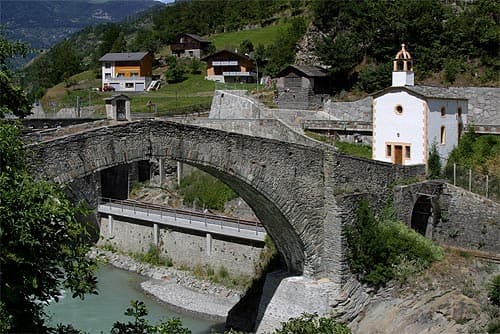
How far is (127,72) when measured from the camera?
6300 cm

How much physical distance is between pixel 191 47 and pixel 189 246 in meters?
43.5

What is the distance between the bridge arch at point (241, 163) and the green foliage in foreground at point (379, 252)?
94 cm

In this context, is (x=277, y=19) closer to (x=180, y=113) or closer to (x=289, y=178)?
(x=180, y=113)

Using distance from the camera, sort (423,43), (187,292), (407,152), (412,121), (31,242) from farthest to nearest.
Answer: (423,43) → (187,292) → (407,152) → (412,121) → (31,242)

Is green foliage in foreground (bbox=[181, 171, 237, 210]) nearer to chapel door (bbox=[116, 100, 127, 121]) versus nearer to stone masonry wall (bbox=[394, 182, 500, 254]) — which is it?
chapel door (bbox=[116, 100, 127, 121])

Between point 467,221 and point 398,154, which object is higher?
point 398,154

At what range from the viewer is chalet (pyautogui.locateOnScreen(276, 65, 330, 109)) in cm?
3722

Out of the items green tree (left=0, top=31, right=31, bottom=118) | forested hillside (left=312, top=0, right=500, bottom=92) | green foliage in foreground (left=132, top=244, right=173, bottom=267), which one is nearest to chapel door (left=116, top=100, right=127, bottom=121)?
green foliage in foreground (left=132, top=244, right=173, bottom=267)

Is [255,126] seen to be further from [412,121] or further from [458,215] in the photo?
[458,215]

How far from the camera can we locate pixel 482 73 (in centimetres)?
3338

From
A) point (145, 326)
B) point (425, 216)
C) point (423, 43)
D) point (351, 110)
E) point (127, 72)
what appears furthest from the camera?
point (127, 72)

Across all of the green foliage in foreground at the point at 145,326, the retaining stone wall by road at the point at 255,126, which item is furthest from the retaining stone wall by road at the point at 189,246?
the green foliage in foreground at the point at 145,326

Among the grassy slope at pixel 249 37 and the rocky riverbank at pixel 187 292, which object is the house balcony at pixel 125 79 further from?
the rocky riverbank at pixel 187 292

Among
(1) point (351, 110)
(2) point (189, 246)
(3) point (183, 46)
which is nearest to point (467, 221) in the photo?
(2) point (189, 246)
